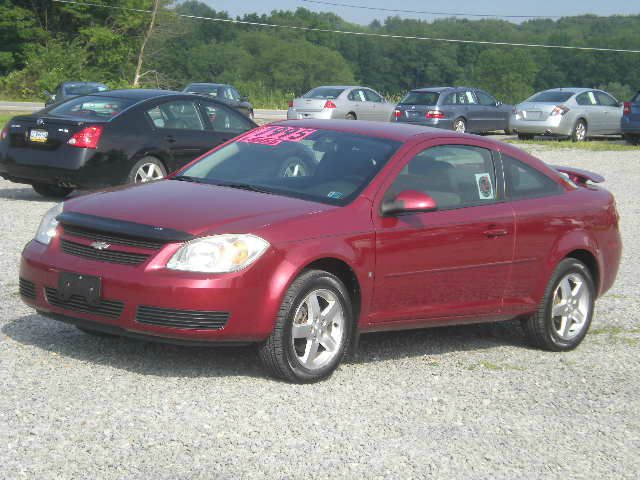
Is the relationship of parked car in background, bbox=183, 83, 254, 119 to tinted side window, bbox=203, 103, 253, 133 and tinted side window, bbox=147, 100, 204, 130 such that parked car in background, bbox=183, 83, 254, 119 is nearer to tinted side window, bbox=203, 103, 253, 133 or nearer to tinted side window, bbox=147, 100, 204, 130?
tinted side window, bbox=203, 103, 253, 133

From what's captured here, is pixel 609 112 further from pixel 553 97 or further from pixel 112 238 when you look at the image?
pixel 112 238

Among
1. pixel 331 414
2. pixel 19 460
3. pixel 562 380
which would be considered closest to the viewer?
pixel 19 460

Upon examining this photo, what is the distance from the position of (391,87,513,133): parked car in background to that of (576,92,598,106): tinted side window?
3183 mm

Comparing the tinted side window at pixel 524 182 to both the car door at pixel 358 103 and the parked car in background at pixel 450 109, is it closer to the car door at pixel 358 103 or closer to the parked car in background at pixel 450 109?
the parked car in background at pixel 450 109

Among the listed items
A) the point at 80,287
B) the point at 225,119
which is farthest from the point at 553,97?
the point at 80,287

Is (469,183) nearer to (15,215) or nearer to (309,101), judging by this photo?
(15,215)

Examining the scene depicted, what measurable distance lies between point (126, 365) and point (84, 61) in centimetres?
6032

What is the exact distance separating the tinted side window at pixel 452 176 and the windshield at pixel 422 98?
25.3 m

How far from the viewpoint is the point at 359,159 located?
695cm

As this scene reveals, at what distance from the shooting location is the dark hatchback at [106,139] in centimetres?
1351

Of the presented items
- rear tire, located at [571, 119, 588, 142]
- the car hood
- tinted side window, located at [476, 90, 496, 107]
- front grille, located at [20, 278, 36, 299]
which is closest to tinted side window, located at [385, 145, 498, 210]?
the car hood

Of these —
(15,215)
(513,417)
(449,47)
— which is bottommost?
(449,47)

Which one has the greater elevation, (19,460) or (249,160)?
(249,160)

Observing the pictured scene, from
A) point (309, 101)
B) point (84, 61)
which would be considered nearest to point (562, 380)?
point (309, 101)
